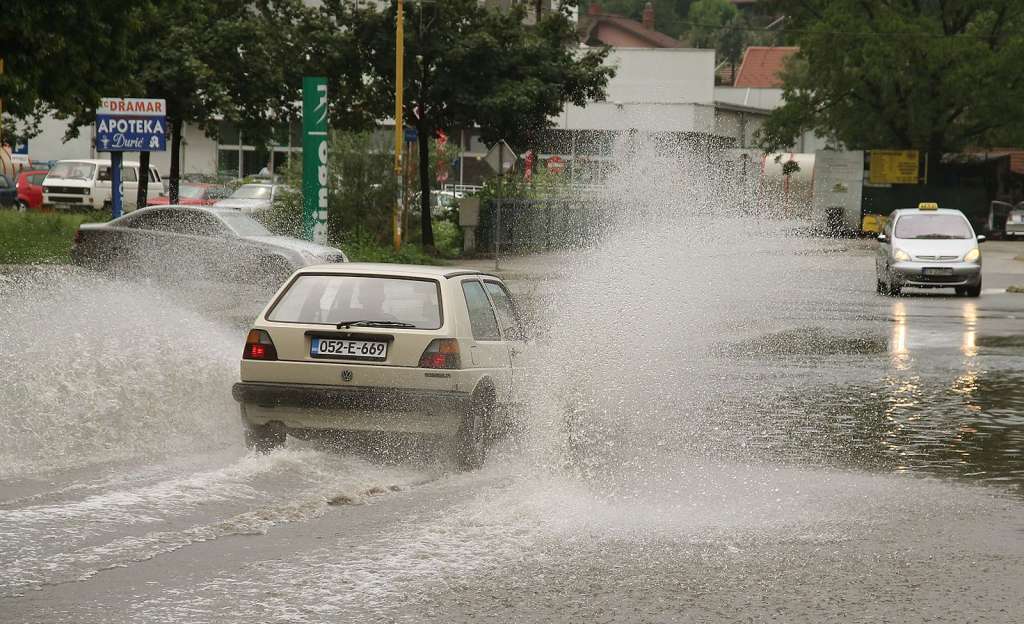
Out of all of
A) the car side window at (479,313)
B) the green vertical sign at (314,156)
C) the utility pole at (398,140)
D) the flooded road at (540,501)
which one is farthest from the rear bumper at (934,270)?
the car side window at (479,313)

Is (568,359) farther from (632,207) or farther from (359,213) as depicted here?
(632,207)

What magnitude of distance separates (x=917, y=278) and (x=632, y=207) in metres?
20.7

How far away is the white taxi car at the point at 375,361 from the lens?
941 centimetres

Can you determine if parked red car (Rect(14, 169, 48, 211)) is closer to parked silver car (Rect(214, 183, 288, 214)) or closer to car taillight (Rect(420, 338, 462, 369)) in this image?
parked silver car (Rect(214, 183, 288, 214))

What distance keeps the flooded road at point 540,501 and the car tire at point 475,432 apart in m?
0.16

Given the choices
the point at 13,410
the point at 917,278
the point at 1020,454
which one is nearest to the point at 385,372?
the point at 13,410

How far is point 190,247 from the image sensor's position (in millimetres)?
25719

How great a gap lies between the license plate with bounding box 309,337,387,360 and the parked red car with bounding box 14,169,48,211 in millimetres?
43386

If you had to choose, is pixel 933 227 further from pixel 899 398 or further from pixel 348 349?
pixel 348 349

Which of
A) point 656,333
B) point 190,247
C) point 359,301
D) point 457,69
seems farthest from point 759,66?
point 359,301

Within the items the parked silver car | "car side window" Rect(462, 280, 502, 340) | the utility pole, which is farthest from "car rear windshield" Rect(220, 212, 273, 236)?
"car side window" Rect(462, 280, 502, 340)

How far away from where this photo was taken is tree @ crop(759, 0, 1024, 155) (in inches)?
2480

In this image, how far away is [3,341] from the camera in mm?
14648

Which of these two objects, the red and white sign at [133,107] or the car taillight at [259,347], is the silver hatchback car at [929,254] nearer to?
the red and white sign at [133,107]
